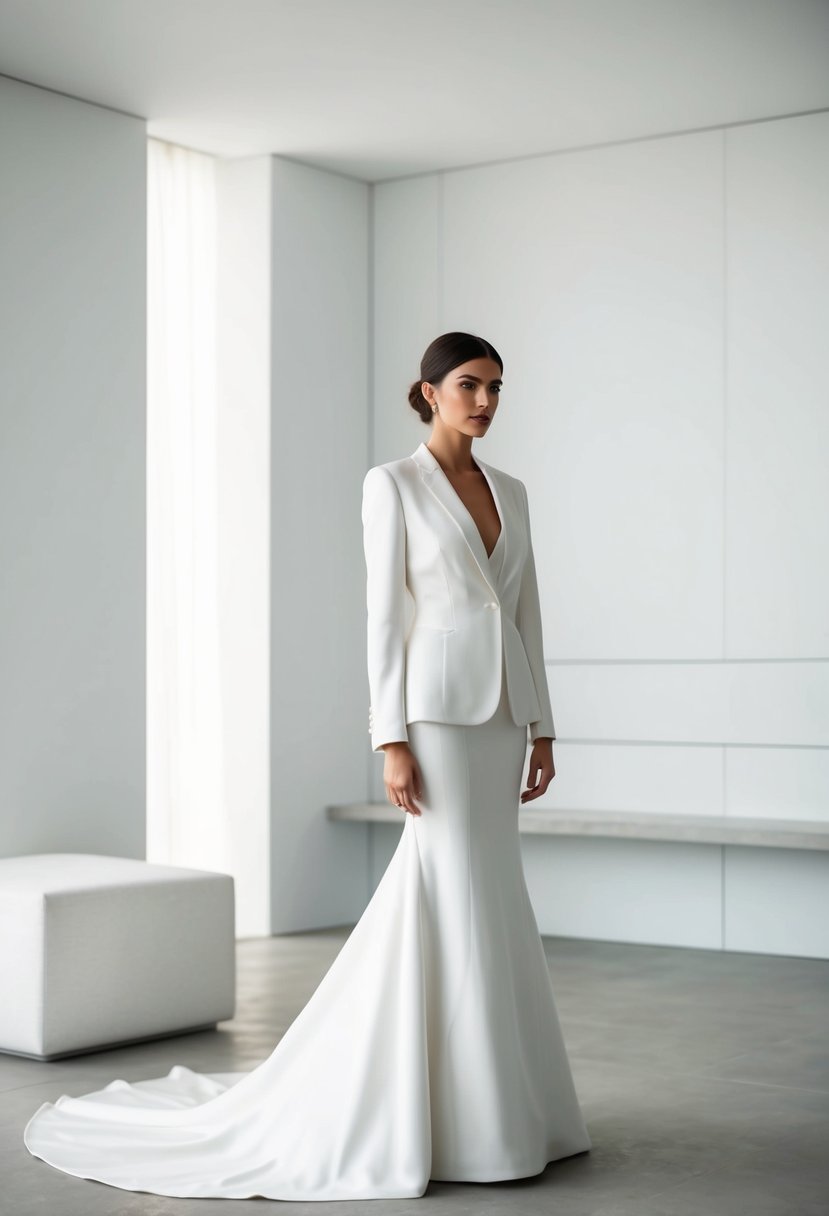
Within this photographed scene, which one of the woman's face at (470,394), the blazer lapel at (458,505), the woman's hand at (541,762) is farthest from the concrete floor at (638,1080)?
the woman's face at (470,394)

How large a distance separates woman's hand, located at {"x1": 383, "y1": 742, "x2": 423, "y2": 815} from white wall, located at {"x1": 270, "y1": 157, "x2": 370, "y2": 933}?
359cm

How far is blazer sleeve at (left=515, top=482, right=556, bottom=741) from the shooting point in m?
3.65

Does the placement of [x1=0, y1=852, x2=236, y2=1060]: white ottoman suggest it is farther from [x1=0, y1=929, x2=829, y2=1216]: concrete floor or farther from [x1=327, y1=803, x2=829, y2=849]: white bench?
[x1=327, y1=803, x2=829, y2=849]: white bench

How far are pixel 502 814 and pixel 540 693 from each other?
32cm

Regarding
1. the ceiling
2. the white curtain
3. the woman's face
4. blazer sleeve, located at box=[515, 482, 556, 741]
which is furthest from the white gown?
the white curtain

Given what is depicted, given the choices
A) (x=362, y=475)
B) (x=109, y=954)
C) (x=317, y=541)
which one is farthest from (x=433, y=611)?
(x=362, y=475)

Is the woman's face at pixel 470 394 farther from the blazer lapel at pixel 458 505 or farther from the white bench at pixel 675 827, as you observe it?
the white bench at pixel 675 827

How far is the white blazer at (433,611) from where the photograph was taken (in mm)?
3406

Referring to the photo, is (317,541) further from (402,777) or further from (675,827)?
(402,777)

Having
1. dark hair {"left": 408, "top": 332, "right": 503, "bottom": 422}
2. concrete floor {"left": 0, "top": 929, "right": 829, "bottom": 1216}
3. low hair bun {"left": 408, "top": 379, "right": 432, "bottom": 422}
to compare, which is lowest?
concrete floor {"left": 0, "top": 929, "right": 829, "bottom": 1216}

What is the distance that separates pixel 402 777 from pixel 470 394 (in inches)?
34.4

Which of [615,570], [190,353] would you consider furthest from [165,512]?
[615,570]

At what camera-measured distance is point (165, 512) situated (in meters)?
6.88

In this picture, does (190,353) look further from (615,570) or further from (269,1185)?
(269,1185)
